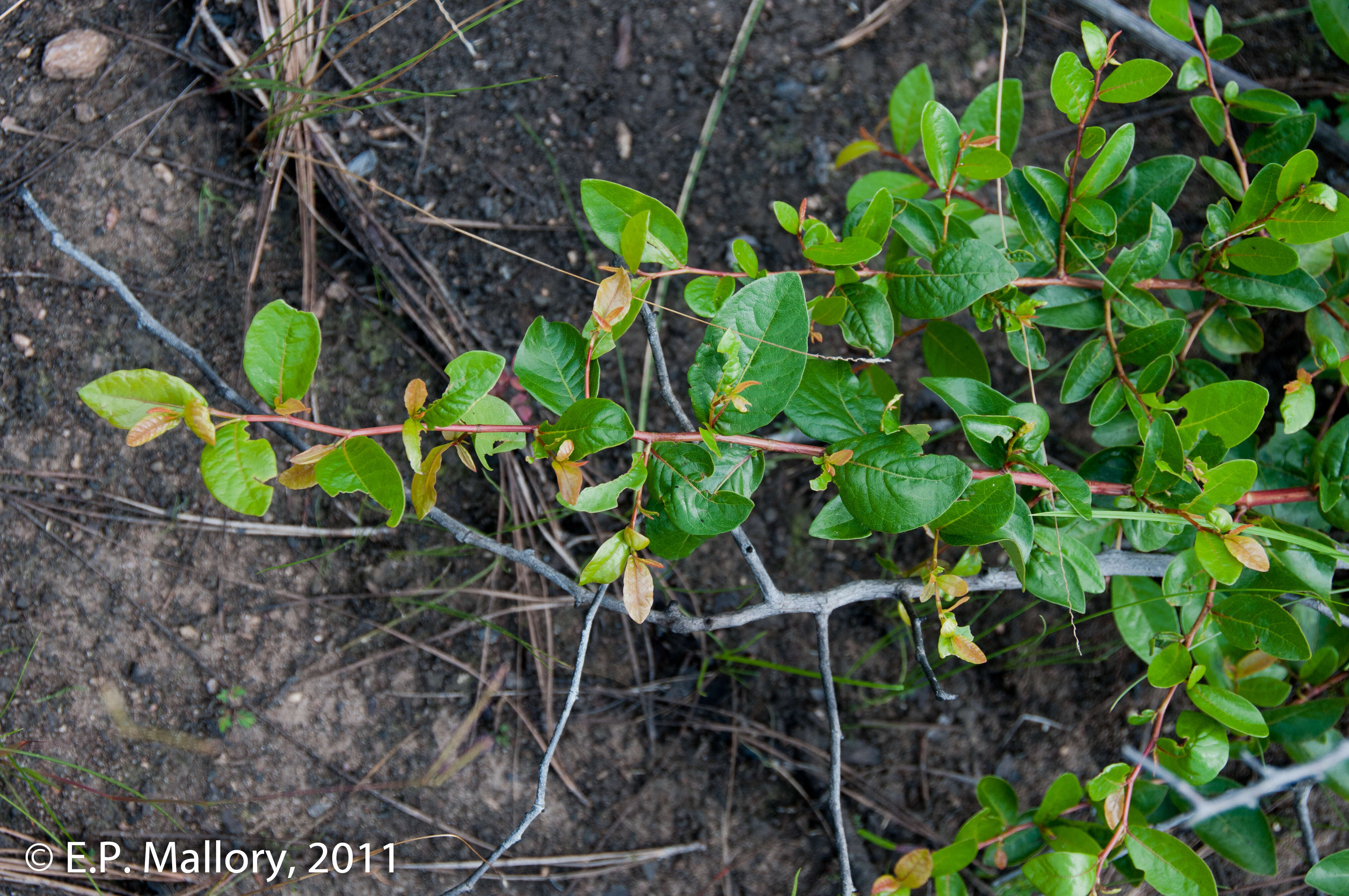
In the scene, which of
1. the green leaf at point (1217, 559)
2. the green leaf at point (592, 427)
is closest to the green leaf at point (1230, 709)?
the green leaf at point (1217, 559)

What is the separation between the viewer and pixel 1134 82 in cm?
139

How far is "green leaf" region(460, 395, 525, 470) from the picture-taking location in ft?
4.20

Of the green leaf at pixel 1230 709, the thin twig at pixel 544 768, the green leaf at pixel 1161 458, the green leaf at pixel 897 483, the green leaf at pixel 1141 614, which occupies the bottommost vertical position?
the green leaf at pixel 1230 709

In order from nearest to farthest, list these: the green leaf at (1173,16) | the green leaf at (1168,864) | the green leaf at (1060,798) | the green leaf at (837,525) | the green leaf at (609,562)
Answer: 1. the green leaf at (609,562)
2. the green leaf at (837,525)
3. the green leaf at (1168,864)
4. the green leaf at (1173,16)
5. the green leaf at (1060,798)

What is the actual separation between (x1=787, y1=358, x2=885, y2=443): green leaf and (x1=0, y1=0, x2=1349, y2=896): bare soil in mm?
710

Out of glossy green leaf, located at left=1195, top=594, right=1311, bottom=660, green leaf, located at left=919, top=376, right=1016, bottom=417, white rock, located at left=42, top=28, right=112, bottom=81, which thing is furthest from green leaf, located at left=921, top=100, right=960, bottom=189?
white rock, located at left=42, top=28, right=112, bottom=81

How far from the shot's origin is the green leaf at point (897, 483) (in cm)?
118

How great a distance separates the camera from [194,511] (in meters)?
2.03

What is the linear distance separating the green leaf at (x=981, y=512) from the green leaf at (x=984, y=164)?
0.55 m

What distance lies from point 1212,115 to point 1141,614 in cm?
104

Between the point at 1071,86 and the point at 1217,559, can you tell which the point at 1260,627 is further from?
the point at 1071,86

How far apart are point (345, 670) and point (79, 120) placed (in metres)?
1.54

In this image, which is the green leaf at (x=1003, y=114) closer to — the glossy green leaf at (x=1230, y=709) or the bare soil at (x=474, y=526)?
the bare soil at (x=474, y=526)

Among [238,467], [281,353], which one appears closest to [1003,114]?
[281,353]
